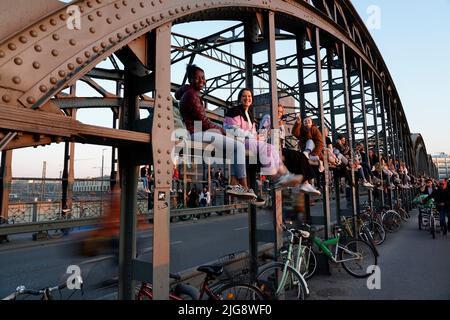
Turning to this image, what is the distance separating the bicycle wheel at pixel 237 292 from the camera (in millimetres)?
3516

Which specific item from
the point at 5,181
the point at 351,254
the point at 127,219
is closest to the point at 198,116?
the point at 127,219

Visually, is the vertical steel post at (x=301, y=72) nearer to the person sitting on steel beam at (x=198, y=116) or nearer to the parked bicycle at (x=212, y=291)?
the person sitting on steel beam at (x=198, y=116)

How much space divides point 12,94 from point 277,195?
378 cm

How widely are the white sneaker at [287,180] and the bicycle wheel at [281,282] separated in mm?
1185

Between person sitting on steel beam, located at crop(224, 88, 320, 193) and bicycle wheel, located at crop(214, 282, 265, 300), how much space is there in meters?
1.55

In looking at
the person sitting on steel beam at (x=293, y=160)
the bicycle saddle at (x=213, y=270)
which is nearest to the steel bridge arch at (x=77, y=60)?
the bicycle saddle at (x=213, y=270)

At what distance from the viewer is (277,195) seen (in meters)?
4.82

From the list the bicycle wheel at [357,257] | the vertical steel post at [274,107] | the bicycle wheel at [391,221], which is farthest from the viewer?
the bicycle wheel at [391,221]

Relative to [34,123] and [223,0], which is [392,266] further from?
[34,123]

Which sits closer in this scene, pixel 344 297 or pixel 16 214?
pixel 344 297
